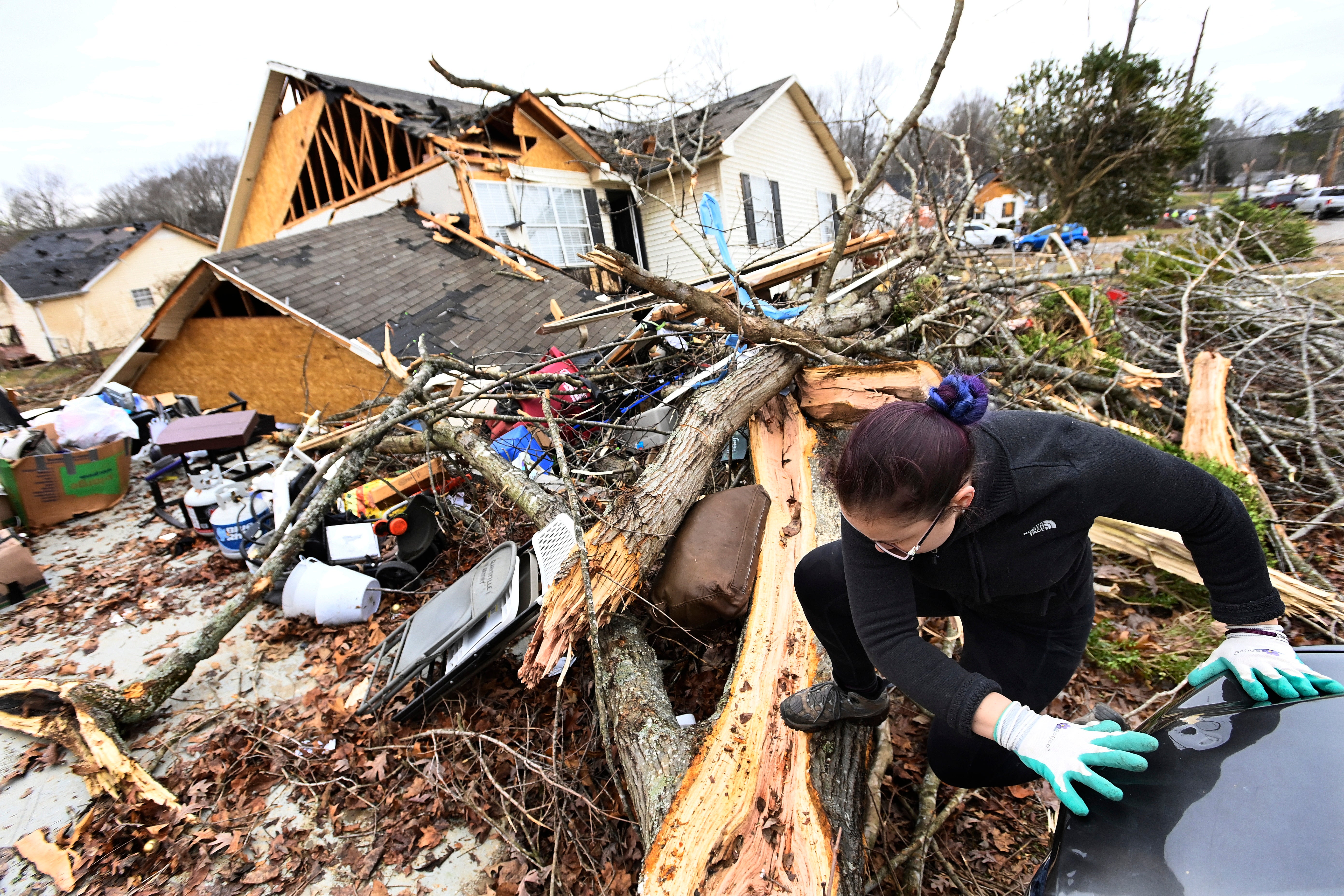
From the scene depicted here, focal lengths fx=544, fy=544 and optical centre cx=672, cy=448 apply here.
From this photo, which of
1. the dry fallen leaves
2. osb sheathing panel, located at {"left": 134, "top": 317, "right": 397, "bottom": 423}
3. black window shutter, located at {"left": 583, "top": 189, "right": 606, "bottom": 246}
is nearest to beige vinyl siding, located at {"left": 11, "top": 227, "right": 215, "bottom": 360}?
osb sheathing panel, located at {"left": 134, "top": 317, "right": 397, "bottom": 423}

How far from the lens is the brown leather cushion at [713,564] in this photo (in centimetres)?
243

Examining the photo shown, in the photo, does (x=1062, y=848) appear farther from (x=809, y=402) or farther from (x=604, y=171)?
(x=604, y=171)

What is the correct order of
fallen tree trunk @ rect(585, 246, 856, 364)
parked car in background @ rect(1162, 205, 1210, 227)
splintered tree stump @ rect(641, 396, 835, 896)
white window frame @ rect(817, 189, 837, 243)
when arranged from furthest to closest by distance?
1. white window frame @ rect(817, 189, 837, 243)
2. parked car in background @ rect(1162, 205, 1210, 227)
3. fallen tree trunk @ rect(585, 246, 856, 364)
4. splintered tree stump @ rect(641, 396, 835, 896)

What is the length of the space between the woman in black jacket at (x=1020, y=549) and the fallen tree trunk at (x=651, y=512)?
3.78 ft

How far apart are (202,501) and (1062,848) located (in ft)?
19.2

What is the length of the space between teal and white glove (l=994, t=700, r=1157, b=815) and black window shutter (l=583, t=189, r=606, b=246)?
11952 mm

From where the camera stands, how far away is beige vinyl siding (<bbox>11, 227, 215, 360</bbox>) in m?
20.0

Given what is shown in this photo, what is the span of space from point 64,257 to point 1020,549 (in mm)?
33811

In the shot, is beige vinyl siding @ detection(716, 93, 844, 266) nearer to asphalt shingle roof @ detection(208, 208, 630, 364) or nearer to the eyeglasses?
asphalt shingle roof @ detection(208, 208, 630, 364)

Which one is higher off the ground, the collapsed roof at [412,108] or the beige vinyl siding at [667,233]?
the collapsed roof at [412,108]

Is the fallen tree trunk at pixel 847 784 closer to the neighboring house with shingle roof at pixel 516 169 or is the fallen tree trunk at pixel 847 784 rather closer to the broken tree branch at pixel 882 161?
the broken tree branch at pixel 882 161

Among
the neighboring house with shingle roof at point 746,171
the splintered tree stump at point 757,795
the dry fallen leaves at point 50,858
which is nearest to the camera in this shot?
the splintered tree stump at point 757,795

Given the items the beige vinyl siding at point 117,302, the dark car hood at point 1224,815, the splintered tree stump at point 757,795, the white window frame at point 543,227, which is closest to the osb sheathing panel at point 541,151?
the white window frame at point 543,227

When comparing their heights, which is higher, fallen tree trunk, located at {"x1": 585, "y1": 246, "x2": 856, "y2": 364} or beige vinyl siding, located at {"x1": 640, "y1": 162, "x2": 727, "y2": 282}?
beige vinyl siding, located at {"x1": 640, "y1": 162, "x2": 727, "y2": 282}
